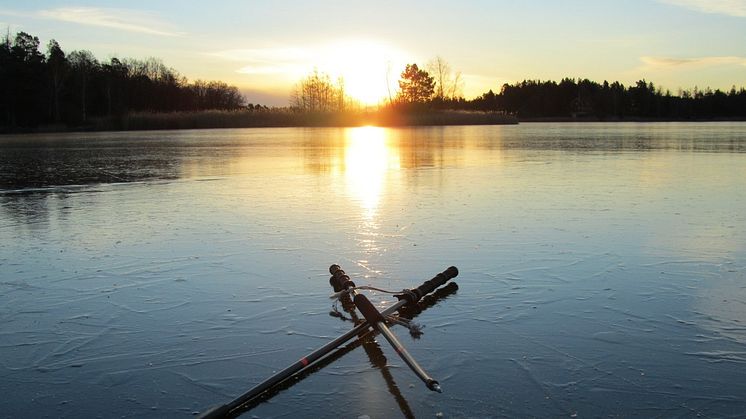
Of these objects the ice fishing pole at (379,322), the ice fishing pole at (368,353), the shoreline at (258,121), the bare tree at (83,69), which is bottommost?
the ice fishing pole at (368,353)

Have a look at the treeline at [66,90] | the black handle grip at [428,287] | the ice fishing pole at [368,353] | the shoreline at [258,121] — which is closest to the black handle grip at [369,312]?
the ice fishing pole at [368,353]

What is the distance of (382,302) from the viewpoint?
4734 millimetres

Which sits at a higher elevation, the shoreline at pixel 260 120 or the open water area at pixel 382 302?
the shoreline at pixel 260 120

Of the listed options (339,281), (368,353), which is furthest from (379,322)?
(339,281)

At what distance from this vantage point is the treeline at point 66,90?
60.9m

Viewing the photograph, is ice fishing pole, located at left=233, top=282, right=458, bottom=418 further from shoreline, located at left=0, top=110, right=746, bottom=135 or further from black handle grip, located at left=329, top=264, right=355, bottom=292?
shoreline, located at left=0, top=110, right=746, bottom=135

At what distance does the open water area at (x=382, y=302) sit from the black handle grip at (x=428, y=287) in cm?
13

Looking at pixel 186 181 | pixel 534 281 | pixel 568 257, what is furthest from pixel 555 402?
pixel 186 181

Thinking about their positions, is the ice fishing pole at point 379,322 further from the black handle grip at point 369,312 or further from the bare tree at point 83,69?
the bare tree at point 83,69

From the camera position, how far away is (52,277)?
550 cm

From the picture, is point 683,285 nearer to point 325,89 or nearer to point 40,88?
point 40,88

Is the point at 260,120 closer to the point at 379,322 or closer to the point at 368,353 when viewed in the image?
the point at 379,322

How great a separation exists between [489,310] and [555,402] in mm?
1414

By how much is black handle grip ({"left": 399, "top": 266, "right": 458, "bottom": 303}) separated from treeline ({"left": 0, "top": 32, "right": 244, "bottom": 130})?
6118 centimetres
